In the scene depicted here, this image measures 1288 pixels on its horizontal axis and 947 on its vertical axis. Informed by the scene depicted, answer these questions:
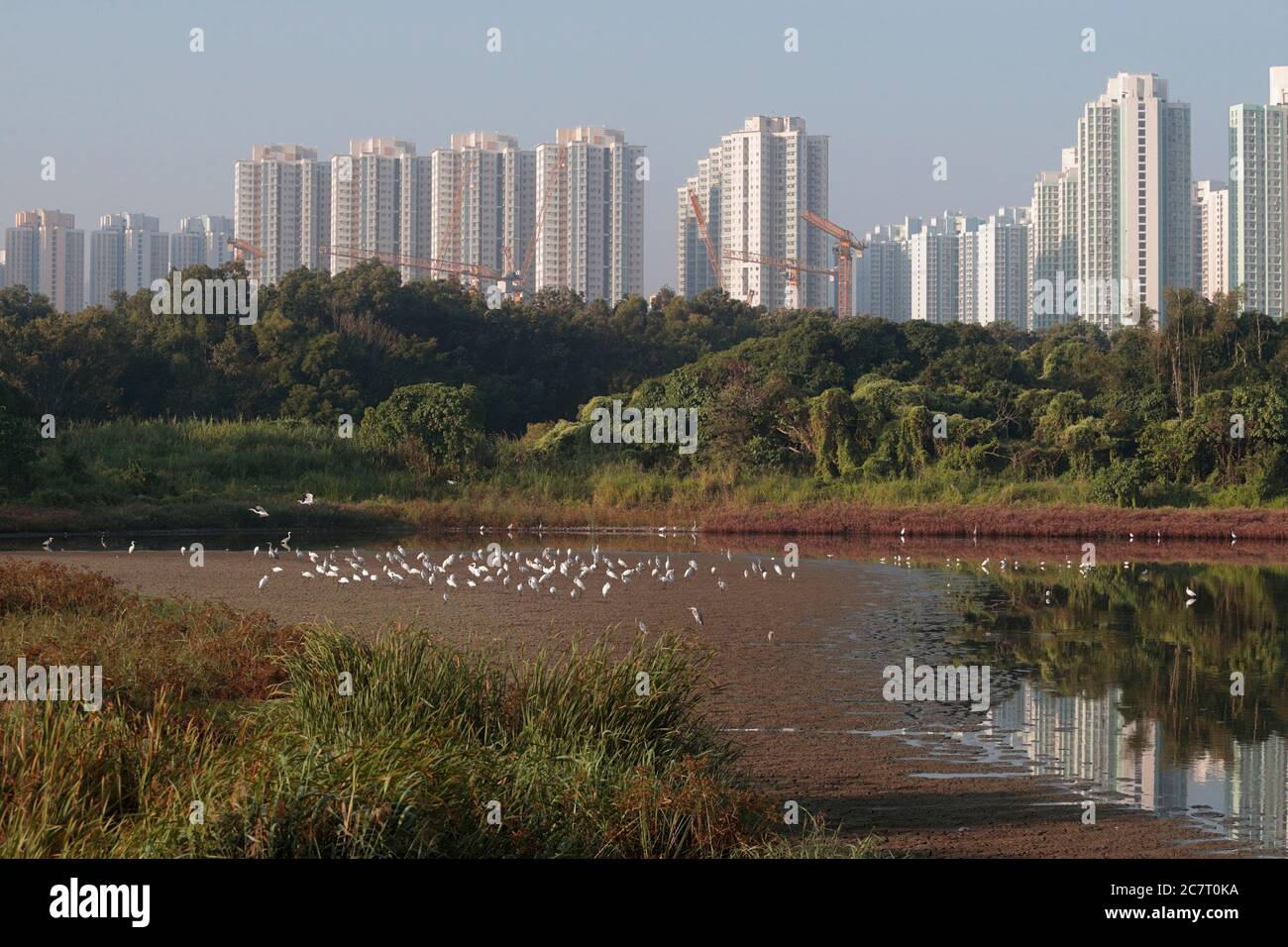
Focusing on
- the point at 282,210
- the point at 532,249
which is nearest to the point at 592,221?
the point at 532,249

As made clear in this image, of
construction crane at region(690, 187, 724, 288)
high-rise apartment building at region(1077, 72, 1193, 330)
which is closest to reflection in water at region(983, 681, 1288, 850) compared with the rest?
high-rise apartment building at region(1077, 72, 1193, 330)

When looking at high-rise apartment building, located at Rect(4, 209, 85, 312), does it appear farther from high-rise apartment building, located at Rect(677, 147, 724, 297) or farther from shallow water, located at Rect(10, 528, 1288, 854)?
shallow water, located at Rect(10, 528, 1288, 854)

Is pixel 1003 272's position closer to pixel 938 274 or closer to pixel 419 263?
pixel 938 274

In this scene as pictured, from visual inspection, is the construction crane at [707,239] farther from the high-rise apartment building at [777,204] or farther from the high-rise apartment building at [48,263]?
the high-rise apartment building at [48,263]

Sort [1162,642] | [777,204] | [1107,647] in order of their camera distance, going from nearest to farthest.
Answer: [1107,647], [1162,642], [777,204]
